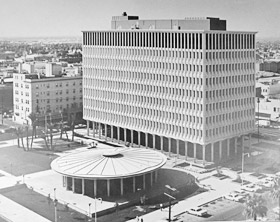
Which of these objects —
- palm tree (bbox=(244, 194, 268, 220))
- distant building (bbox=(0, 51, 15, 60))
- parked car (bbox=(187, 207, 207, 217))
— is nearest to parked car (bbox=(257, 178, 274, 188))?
parked car (bbox=(187, 207, 207, 217))

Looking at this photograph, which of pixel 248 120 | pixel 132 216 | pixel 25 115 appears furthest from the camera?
pixel 25 115

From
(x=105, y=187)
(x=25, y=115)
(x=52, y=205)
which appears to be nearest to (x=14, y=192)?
(x=52, y=205)

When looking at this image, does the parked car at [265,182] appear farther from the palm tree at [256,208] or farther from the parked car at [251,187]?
the palm tree at [256,208]

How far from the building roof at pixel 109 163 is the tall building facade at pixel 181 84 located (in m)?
1.61

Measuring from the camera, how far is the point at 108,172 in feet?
36.0

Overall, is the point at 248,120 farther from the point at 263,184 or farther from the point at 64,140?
the point at 64,140

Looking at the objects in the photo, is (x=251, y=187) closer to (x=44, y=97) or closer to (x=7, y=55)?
(x=44, y=97)

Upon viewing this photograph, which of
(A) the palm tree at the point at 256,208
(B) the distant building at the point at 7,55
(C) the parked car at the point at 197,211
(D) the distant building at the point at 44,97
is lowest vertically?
(C) the parked car at the point at 197,211

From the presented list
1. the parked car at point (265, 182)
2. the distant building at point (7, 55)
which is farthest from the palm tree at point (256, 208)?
the distant building at point (7, 55)

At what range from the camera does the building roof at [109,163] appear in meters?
11.0

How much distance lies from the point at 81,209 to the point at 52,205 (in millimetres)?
719

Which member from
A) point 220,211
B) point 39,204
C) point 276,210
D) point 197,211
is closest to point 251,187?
point 220,211

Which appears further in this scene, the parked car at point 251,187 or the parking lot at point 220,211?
the parked car at point 251,187

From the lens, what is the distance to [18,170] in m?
13.2
